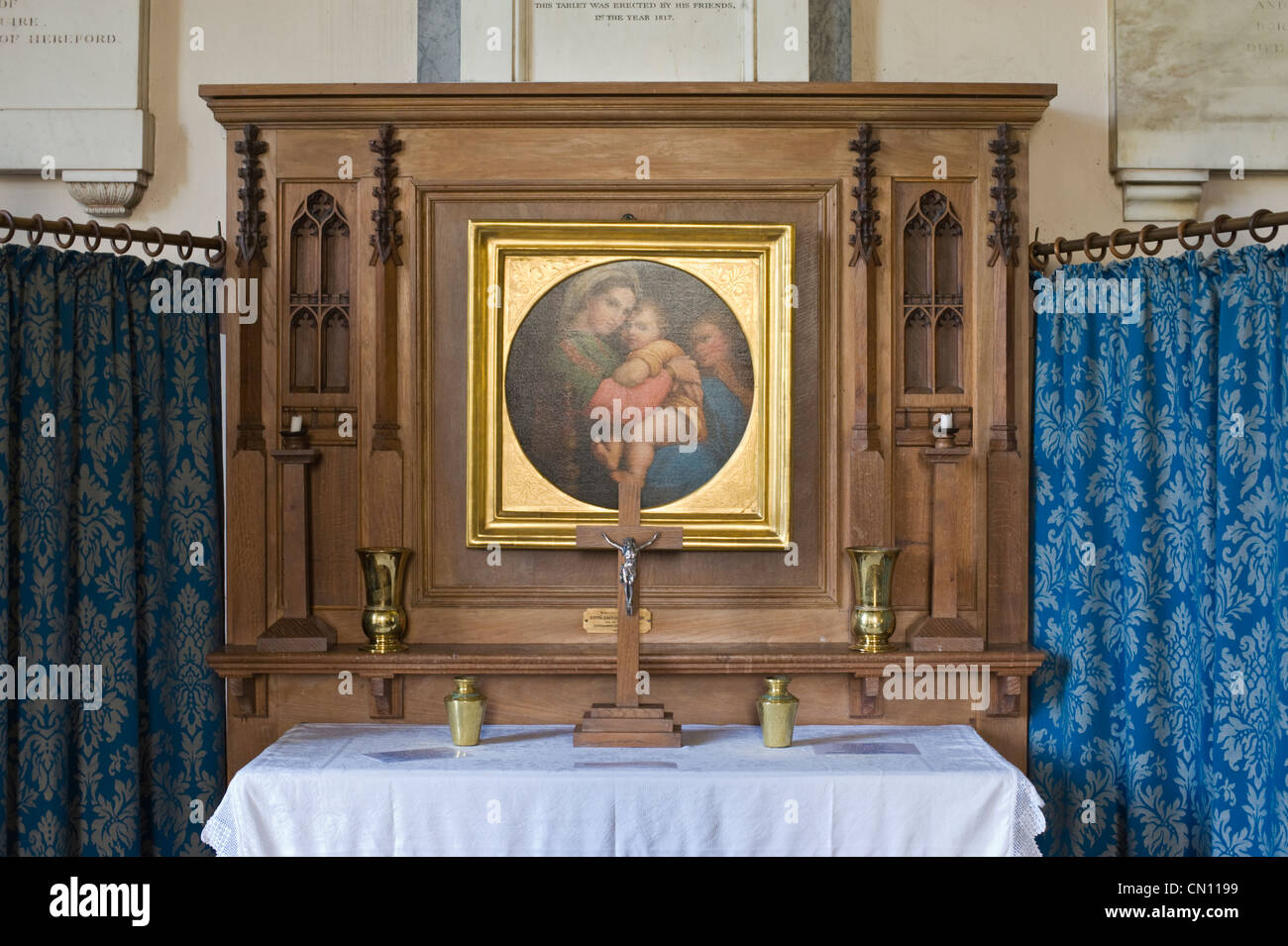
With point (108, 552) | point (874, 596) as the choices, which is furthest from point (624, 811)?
point (108, 552)

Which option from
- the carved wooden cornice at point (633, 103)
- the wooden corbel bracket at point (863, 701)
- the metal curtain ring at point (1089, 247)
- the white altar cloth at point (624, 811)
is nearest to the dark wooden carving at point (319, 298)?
the carved wooden cornice at point (633, 103)

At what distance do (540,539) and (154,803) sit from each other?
5.43 feet

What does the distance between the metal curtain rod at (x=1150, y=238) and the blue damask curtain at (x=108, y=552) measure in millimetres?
3084

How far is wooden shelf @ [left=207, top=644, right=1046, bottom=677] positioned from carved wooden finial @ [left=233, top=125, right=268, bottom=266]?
145 centimetres

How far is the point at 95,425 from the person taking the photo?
13.5ft

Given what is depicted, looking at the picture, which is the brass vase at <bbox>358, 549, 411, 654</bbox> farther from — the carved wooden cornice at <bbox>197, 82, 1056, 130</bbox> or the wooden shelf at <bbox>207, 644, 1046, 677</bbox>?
the carved wooden cornice at <bbox>197, 82, 1056, 130</bbox>

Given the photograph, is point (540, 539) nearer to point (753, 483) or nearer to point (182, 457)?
point (753, 483)

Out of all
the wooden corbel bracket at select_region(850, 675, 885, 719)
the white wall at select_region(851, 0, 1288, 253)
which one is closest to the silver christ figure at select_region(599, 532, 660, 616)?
the wooden corbel bracket at select_region(850, 675, 885, 719)

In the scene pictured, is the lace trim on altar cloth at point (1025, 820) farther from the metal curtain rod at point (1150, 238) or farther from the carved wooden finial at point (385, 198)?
the carved wooden finial at point (385, 198)

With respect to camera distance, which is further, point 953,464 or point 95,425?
point 953,464

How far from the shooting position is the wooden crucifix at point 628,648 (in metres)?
3.94

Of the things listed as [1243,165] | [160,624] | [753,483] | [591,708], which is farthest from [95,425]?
[1243,165]

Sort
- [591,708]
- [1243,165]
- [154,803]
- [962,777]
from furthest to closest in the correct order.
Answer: [1243,165] < [154,803] < [591,708] < [962,777]

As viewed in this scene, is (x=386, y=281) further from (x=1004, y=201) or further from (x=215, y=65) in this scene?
(x=1004, y=201)
